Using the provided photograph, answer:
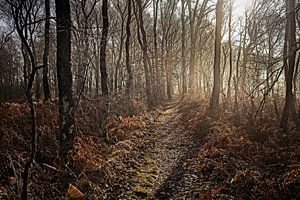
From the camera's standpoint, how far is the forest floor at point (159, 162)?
603 cm

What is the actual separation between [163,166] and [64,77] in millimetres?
3882

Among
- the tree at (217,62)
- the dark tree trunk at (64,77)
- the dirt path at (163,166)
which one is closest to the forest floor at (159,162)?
the dirt path at (163,166)

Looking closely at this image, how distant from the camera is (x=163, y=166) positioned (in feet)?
27.4

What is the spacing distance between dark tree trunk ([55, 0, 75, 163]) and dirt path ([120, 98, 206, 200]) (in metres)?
1.97

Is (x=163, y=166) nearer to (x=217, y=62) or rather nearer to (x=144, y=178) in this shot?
(x=144, y=178)

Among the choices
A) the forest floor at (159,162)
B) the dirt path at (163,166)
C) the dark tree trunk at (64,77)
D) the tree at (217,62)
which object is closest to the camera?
the forest floor at (159,162)

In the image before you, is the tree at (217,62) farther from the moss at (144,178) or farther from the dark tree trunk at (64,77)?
the dark tree trunk at (64,77)

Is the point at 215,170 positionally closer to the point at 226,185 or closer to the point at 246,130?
the point at 226,185

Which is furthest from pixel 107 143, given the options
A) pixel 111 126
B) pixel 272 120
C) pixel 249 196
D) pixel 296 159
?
pixel 272 120

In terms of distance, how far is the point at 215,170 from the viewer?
7.42m

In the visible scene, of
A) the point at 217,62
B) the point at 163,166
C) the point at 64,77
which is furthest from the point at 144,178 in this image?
the point at 217,62

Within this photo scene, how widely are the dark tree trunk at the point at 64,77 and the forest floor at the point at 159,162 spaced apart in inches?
17.6

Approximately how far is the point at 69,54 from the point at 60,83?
81cm

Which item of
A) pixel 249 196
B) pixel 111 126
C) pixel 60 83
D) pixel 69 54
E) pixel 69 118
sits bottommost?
pixel 249 196
